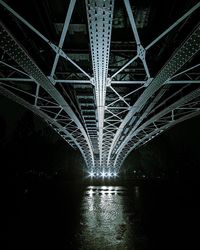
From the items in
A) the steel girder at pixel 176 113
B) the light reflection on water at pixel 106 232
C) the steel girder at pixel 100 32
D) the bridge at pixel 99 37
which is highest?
the steel girder at pixel 176 113

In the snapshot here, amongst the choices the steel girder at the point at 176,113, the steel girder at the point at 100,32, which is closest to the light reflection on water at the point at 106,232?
the steel girder at the point at 100,32

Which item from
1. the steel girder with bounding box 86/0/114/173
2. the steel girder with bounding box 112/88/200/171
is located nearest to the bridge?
the steel girder with bounding box 86/0/114/173

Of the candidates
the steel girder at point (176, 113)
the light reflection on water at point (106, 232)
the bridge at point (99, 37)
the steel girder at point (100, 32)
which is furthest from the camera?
the steel girder at point (176, 113)

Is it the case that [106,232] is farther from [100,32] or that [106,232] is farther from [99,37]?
[100,32]

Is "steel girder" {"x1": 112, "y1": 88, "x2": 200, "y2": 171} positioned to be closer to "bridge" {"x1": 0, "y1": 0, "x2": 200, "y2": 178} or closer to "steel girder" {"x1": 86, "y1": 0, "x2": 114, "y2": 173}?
"bridge" {"x1": 0, "y1": 0, "x2": 200, "y2": 178}

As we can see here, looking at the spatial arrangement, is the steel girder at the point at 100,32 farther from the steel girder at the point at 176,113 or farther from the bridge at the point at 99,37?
the steel girder at the point at 176,113

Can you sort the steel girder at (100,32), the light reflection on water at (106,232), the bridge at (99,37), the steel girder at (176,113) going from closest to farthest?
the steel girder at (100,32) < the bridge at (99,37) < the light reflection on water at (106,232) < the steel girder at (176,113)

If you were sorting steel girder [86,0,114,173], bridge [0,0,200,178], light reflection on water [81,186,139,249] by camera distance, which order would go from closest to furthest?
steel girder [86,0,114,173]
bridge [0,0,200,178]
light reflection on water [81,186,139,249]

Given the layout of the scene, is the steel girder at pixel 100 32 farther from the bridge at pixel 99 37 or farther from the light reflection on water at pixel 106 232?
the light reflection on water at pixel 106 232

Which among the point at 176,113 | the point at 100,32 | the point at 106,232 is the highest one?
the point at 176,113

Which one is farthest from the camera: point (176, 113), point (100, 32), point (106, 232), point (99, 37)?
point (176, 113)

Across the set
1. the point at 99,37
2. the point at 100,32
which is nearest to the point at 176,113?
the point at 99,37

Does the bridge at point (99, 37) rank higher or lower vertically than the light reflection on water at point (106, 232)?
higher

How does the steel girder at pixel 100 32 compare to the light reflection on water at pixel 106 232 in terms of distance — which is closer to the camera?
the steel girder at pixel 100 32
